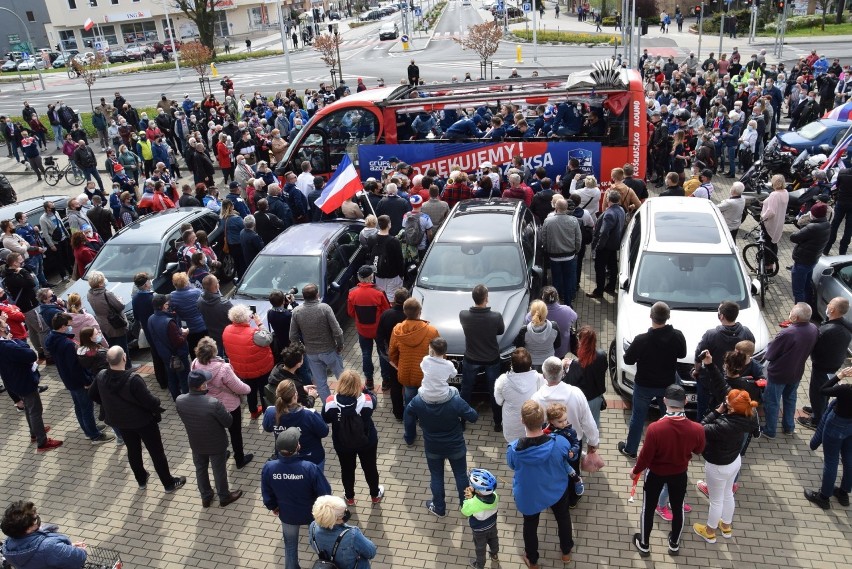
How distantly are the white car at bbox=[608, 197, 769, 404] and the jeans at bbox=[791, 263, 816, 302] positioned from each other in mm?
1482

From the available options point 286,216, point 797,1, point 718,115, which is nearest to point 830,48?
point 797,1

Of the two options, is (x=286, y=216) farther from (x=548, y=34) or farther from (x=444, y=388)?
(x=548, y=34)

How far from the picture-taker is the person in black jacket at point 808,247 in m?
9.59

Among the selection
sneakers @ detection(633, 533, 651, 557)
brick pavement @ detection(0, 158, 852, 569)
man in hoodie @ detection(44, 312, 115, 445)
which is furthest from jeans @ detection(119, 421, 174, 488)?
sneakers @ detection(633, 533, 651, 557)

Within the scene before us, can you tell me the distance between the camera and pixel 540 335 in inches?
285

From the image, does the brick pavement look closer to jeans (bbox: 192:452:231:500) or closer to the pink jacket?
jeans (bbox: 192:452:231:500)

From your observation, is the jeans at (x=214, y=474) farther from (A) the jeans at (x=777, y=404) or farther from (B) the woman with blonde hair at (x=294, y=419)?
(A) the jeans at (x=777, y=404)

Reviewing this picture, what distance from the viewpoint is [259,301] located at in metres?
9.88

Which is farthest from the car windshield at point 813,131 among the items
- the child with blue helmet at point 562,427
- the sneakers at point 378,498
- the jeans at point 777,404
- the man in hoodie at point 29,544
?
the man in hoodie at point 29,544

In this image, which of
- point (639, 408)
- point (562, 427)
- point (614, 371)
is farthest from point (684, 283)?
point (562, 427)

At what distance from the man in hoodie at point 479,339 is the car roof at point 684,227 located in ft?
9.93

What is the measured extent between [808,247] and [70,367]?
9.96 metres

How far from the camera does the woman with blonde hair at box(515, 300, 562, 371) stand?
23.6 ft

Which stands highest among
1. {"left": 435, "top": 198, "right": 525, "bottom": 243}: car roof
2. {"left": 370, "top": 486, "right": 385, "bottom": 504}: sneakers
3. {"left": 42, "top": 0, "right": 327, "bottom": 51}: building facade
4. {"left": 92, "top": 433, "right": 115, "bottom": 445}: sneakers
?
{"left": 42, "top": 0, "right": 327, "bottom": 51}: building facade
